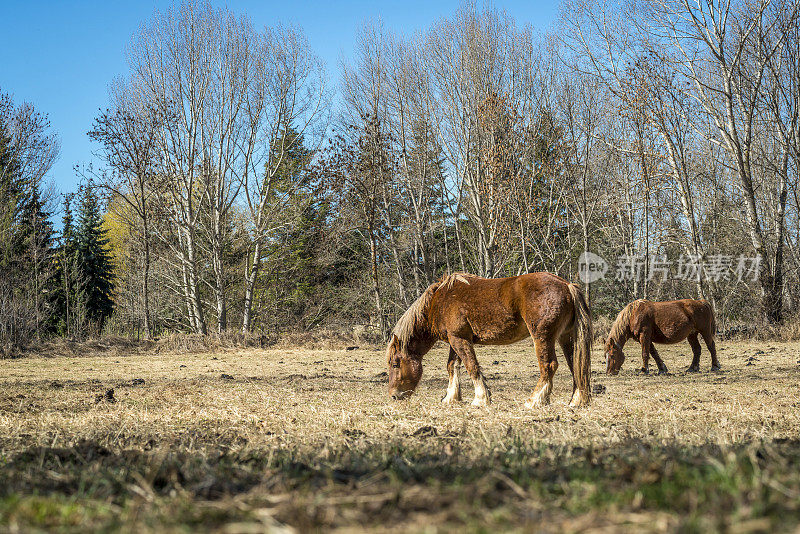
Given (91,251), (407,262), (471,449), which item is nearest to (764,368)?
(471,449)

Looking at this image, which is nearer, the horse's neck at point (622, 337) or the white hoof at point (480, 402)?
the white hoof at point (480, 402)

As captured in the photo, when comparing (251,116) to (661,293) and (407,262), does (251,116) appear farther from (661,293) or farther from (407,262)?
(661,293)

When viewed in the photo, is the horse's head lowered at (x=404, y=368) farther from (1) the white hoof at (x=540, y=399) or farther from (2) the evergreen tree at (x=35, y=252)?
(2) the evergreen tree at (x=35, y=252)

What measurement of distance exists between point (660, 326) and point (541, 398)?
5.61 meters

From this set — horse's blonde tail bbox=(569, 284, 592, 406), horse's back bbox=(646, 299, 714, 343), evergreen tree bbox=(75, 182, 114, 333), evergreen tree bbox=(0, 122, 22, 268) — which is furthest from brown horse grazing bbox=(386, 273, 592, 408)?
evergreen tree bbox=(75, 182, 114, 333)

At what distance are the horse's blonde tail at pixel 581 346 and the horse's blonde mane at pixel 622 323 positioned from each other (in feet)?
14.7

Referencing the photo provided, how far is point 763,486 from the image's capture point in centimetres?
177

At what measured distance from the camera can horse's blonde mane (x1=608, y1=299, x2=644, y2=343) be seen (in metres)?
10.6

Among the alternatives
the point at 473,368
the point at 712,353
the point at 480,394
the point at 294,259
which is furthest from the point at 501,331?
the point at 294,259

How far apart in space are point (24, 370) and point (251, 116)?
13.8 meters

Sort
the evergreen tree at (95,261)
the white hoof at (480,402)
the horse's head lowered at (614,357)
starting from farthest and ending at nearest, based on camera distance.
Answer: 1. the evergreen tree at (95,261)
2. the horse's head lowered at (614,357)
3. the white hoof at (480,402)

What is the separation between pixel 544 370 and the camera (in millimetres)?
6422

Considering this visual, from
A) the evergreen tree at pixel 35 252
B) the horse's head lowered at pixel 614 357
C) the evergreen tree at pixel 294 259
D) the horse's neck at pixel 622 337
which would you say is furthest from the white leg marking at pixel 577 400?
the evergreen tree at pixel 294 259

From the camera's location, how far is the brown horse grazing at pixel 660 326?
10734mm
